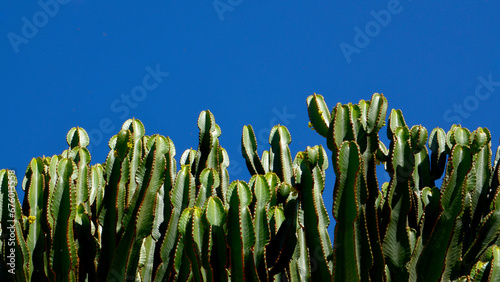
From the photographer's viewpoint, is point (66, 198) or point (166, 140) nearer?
point (66, 198)

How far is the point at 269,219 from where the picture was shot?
9.57 ft

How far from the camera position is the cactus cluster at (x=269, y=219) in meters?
2.71

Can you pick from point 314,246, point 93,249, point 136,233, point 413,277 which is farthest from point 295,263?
point 93,249

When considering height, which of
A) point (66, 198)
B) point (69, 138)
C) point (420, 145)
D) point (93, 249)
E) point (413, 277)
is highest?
point (69, 138)

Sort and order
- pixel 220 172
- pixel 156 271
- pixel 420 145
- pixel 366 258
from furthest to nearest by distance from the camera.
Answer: pixel 220 172, pixel 420 145, pixel 156 271, pixel 366 258

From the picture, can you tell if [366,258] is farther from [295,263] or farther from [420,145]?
[420,145]

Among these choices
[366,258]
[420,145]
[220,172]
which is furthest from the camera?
[220,172]

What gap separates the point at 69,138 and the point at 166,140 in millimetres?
912

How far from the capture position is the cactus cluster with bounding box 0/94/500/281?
8.91 feet

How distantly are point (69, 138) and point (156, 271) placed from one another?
120 centimetres

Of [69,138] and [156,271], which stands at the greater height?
[69,138]

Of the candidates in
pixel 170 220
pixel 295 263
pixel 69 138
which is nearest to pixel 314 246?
pixel 295 263

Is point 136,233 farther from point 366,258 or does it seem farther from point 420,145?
point 420,145

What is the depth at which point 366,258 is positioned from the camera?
2812mm
